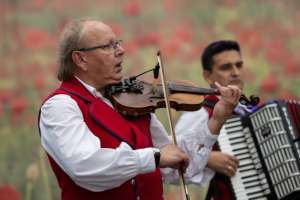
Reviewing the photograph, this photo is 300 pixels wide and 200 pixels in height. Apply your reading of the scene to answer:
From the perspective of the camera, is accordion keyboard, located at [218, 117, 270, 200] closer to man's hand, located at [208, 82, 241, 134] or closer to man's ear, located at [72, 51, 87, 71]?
man's hand, located at [208, 82, 241, 134]

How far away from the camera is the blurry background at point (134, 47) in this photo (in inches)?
185

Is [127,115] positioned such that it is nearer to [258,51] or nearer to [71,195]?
[71,195]

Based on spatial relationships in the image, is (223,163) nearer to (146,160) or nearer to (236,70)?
(236,70)

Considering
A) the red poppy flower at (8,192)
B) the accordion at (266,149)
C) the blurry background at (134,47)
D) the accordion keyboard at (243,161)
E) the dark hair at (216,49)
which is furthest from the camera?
the blurry background at (134,47)

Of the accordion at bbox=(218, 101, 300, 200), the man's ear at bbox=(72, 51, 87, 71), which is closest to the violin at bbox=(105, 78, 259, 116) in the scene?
the man's ear at bbox=(72, 51, 87, 71)

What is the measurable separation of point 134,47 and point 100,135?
8.82ft

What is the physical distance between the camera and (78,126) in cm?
242

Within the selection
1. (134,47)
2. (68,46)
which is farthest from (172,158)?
(134,47)

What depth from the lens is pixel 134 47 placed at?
204 inches

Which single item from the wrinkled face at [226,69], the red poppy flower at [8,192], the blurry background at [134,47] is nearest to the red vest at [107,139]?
the wrinkled face at [226,69]

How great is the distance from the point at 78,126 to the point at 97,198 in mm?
297

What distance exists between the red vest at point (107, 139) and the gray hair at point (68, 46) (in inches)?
3.2

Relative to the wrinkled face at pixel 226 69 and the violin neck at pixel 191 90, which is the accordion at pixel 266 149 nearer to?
the wrinkled face at pixel 226 69

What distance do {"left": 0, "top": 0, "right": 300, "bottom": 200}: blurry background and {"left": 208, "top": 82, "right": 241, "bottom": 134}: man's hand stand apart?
1588 millimetres
